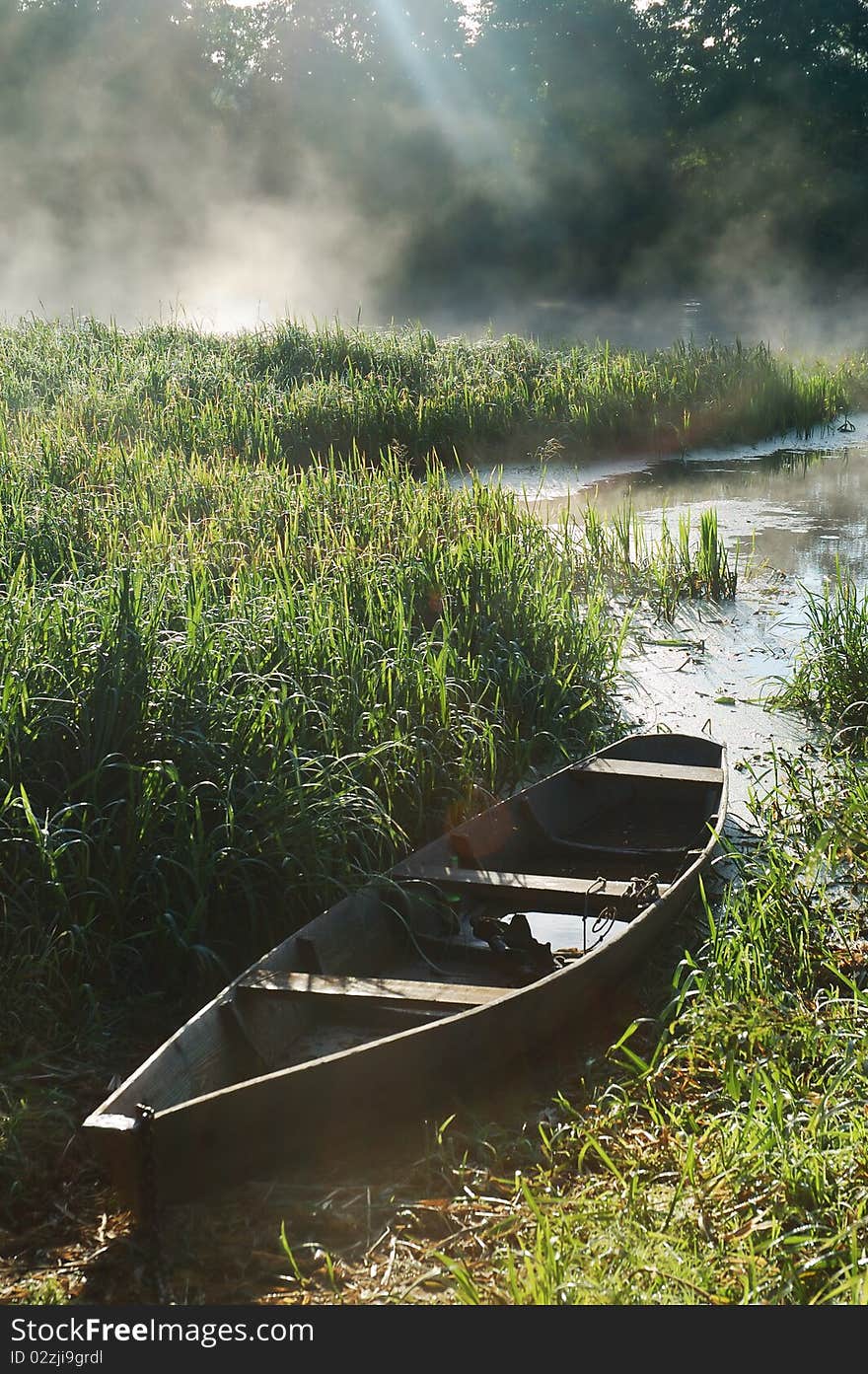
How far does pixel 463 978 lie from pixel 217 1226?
106 centimetres

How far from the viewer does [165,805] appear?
11.6 feet

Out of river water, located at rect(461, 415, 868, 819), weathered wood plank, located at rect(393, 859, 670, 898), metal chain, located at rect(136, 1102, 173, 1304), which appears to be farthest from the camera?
river water, located at rect(461, 415, 868, 819)

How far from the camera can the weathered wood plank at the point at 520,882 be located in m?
3.66

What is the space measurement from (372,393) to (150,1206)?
816 cm

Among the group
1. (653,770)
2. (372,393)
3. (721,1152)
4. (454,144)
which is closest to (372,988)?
(721,1152)

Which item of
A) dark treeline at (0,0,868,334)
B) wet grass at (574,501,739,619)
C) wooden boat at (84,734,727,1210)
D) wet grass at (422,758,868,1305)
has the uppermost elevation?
dark treeline at (0,0,868,334)

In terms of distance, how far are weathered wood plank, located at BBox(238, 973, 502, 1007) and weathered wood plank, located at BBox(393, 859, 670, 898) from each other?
569 millimetres

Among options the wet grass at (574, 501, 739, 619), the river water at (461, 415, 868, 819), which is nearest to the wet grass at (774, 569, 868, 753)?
the river water at (461, 415, 868, 819)

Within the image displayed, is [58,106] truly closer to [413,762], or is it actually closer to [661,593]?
[661,593]

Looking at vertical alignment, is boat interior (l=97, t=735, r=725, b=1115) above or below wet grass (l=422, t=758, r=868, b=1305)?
above

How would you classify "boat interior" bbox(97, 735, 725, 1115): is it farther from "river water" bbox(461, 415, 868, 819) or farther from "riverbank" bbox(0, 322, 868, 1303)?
"river water" bbox(461, 415, 868, 819)

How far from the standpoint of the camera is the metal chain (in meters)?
2.45

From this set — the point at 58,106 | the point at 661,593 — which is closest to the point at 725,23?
the point at 58,106

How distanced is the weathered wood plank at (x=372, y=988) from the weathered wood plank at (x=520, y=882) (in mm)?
569
